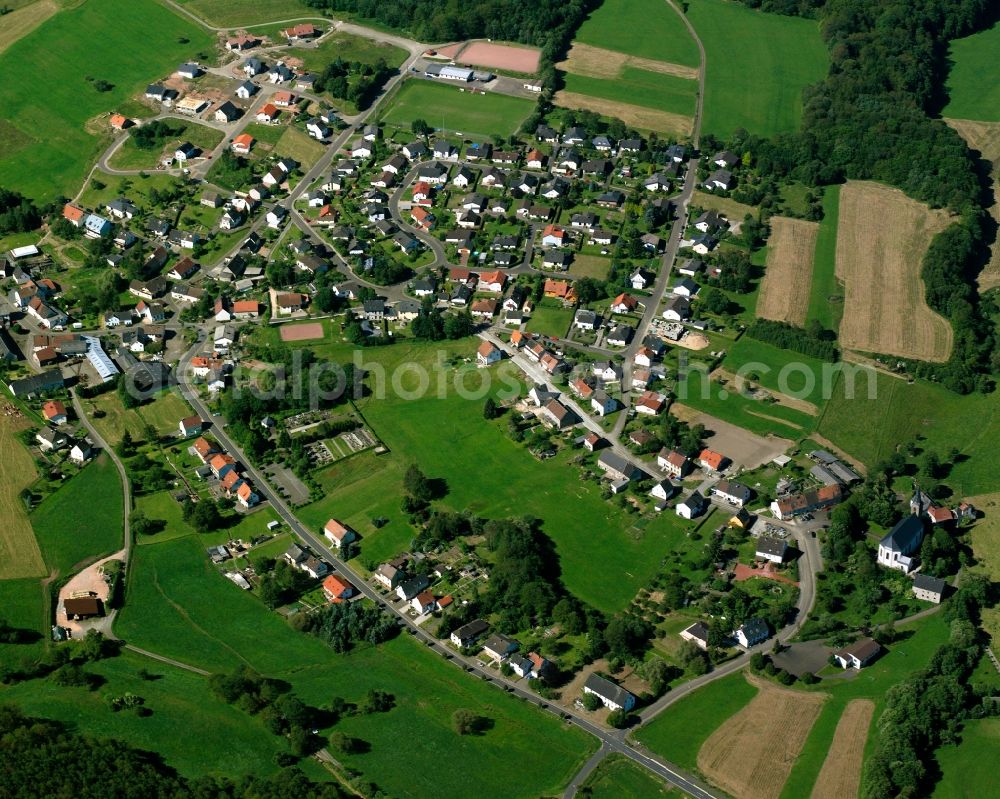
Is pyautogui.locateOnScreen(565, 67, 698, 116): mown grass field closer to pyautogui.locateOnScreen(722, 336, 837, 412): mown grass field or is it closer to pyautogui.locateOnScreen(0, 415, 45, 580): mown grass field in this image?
pyautogui.locateOnScreen(722, 336, 837, 412): mown grass field

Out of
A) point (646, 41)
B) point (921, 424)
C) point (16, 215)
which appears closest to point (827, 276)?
point (921, 424)

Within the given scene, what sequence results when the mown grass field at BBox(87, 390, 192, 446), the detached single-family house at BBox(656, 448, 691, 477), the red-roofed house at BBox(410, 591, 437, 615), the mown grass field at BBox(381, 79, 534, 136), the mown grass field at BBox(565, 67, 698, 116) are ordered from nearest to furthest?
1. the red-roofed house at BBox(410, 591, 437, 615)
2. the detached single-family house at BBox(656, 448, 691, 477)
3. the mown grass field at BBox(87, 390, 192, 446)
4. the mown grass field at BBox(381, 79, 534, 136)
5. the mown grass field at BBox(565, 67, 698, 116)

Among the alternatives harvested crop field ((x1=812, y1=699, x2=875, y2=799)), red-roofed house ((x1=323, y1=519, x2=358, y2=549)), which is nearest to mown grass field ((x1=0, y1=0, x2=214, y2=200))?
red-roofed house ((x1=323, y1=519, x2=358, y2=549))

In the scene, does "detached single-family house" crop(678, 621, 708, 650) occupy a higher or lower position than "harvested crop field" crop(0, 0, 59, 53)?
lower

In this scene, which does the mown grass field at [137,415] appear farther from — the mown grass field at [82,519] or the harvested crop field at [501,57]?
the harvested crop field at [501,57]

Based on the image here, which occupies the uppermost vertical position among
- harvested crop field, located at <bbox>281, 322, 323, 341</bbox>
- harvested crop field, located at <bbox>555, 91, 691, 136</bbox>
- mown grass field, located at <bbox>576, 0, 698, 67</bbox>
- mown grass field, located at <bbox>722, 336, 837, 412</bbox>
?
mown grass field, located at <bbox>576, 0, 698, 67</bbox>

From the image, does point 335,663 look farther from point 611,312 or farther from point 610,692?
point 611,312

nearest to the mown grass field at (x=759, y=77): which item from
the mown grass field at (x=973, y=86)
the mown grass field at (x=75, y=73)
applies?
the mown grass field at (x=973, y=86)
